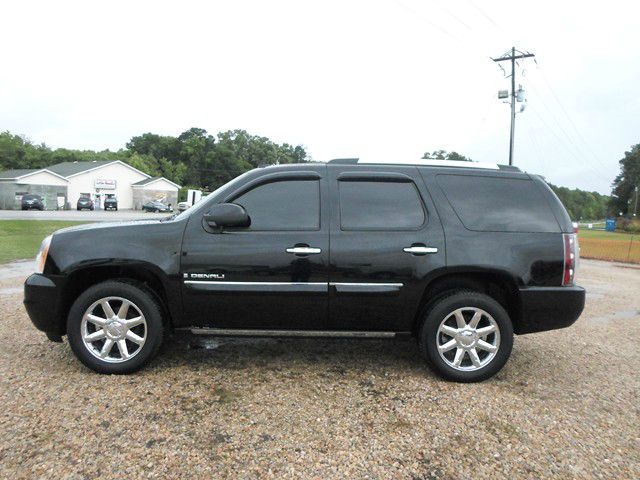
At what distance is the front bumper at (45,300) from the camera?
3.62m

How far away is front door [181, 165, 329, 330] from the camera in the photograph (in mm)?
3562

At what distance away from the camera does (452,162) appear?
4.04 meters

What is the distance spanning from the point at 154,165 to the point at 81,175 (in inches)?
1262

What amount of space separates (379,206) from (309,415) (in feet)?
5.57

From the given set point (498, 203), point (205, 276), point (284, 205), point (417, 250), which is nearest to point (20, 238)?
point (205, 276)

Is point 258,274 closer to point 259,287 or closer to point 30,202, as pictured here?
point 259,287

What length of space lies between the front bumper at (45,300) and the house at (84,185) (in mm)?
48134

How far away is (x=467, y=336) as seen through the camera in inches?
142

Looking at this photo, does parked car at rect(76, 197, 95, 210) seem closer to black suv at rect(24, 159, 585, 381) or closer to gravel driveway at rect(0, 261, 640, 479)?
gravel driveway at rect(0, 261, 640, 479)

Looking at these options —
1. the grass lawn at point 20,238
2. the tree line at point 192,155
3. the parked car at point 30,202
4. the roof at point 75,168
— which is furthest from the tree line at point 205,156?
the grass lawn at point 20,238

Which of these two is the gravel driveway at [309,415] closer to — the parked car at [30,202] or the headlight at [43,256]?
the headlight at [43,256]

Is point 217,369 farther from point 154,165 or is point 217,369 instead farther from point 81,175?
point 154,165

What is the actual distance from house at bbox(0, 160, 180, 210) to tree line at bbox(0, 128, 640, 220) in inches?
728

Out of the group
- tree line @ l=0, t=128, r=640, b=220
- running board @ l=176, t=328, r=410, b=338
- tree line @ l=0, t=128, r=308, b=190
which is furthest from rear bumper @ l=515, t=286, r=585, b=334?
tree line @ l=0, t=128, r=308, b=190
